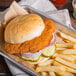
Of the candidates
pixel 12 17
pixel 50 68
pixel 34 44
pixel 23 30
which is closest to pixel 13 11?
pixel 12 17

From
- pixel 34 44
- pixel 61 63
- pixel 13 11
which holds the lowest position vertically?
pixel 61 63

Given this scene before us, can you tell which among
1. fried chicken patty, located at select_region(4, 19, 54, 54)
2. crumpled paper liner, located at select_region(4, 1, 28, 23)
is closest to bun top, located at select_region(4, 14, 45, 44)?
fried chicken patty, located at select_region(4, 19, 54, 54)

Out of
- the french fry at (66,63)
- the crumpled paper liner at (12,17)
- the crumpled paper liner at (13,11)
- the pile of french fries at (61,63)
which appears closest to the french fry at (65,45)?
the pile of french fries at (61,63)

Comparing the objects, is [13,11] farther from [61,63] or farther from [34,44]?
[61,63]

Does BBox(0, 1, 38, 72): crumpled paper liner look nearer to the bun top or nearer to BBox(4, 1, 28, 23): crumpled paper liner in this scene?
BBox(4, 1, 28, 23): crumpled paper liner

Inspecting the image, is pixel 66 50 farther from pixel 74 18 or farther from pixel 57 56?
pixel 74 18

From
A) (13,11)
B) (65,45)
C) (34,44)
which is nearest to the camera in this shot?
(34,44)
